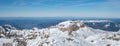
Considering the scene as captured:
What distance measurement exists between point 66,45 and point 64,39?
7.59m

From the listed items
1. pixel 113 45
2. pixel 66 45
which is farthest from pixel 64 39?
pixel 113 45

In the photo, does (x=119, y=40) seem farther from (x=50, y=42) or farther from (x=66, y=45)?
(x=50, y=42)

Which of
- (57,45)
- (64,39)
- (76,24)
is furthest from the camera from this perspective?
(76,24)

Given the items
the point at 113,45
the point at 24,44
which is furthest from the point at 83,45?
the point at 24,44

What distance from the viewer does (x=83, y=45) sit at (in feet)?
368

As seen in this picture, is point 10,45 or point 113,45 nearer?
point 113,45

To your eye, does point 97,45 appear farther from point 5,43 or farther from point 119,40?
point 5,43

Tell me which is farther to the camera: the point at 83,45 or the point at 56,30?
the point at 56,30

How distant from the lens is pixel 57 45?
10819 centimetres

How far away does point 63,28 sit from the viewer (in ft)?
602

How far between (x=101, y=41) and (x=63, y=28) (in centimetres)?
6722

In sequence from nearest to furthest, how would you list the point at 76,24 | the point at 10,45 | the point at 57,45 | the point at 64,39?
the point at 57,45, the point at 64,39, the point at 10,45, the point at 76,24

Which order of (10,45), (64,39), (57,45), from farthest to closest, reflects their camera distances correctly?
(10,45) → (64,39) → (57,45)

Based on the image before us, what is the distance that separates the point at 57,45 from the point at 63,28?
75747 mm
